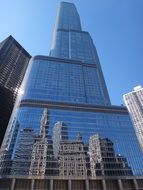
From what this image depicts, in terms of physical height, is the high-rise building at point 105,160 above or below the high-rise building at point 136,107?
below

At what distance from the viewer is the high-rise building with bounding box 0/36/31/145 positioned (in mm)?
121387

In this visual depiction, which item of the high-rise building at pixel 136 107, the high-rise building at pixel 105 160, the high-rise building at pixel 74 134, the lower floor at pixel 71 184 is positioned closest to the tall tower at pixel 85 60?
the high-rise building at pixel 74 134

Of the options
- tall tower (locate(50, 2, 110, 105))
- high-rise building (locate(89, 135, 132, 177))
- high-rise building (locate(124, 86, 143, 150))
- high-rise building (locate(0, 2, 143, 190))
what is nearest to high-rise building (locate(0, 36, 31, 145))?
high-rise building (locate(0, 2, 143, 190))

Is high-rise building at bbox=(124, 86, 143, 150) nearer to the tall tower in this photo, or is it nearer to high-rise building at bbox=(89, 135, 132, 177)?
the tall tower

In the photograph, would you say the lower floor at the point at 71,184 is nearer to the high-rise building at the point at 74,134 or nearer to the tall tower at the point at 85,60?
the high-rise building at the point at 74,134

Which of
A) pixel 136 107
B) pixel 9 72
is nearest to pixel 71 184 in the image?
pixel 9 72

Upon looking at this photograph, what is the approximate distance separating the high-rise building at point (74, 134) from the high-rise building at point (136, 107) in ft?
177

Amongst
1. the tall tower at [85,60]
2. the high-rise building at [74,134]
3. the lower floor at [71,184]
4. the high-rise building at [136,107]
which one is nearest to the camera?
the lower floor at [71,184]

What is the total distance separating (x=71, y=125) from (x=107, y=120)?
19151 mm

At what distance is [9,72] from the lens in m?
146

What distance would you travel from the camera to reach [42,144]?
269 ft

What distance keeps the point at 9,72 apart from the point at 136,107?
341ft

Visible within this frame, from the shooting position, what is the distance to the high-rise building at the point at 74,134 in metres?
72.4

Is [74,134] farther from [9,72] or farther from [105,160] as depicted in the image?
[9,72]
